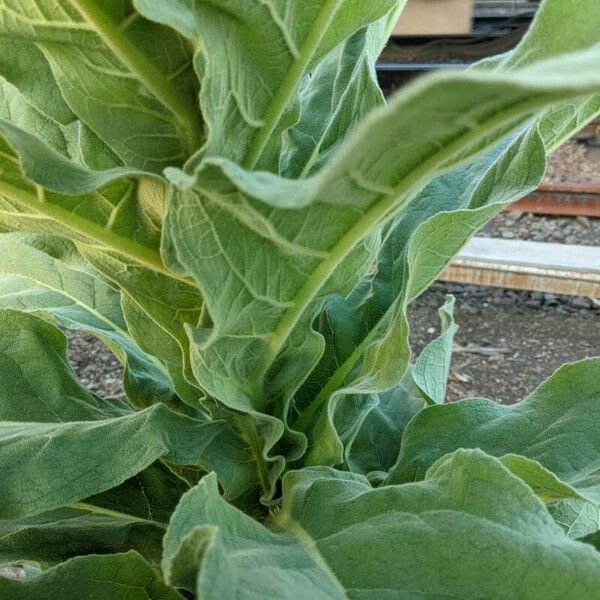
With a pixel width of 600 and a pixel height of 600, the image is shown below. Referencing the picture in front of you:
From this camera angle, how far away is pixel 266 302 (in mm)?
325

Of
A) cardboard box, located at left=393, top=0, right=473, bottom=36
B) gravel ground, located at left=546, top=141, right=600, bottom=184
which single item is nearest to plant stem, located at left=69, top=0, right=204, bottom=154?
gravel ground, located at left=546, top=141, right=600, bottom=184

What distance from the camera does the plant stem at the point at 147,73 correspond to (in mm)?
298

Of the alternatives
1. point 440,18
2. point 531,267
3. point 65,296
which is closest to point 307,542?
point 65,296

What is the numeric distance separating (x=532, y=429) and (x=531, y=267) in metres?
0.87

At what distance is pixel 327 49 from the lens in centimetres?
33

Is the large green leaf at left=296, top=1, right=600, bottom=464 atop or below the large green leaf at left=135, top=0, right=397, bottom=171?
below

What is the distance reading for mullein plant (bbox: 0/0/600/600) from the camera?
271mm

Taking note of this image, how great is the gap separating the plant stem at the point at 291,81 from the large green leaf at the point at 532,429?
0.20 metres

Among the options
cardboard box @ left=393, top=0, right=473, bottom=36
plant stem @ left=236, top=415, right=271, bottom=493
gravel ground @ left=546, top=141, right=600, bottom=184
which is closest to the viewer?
plant stem @ left=236, top=415, right=271, bottom=493

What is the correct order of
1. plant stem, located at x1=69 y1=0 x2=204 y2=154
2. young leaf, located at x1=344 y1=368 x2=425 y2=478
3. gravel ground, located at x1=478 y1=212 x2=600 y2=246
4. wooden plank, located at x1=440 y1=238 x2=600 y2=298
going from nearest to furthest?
plant stem, located at x1=69 y1=0 x2=204 y2=154, young leaf, located at x1=344 y1=368 x2=425 y2=478, wooden plank, located at x1=440 y1=238 x2=600 y2=298, gravel ground, located at x1=478 y1=212 x2=600 y2=246

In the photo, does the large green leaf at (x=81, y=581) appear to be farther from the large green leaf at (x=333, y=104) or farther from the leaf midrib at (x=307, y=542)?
the large green leaf at (x=333, y=104)

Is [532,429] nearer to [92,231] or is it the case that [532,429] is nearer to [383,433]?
[383,433]

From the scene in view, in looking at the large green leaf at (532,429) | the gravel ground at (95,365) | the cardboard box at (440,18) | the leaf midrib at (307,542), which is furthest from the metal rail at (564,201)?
the leaf midrib at (307,542)

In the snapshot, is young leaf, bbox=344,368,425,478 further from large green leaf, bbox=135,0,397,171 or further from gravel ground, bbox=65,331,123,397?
gravel ground, bbox=65,331,123,397
